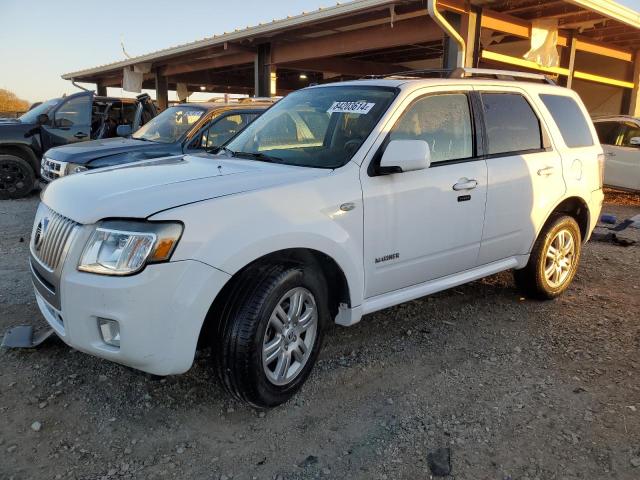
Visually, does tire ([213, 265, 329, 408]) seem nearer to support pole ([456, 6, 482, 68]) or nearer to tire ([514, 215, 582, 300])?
tire ([514, 215, 582, 300])

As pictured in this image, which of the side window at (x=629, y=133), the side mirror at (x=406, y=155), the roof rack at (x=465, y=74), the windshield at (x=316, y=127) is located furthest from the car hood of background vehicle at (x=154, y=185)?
the side window at (x=629, y=133)

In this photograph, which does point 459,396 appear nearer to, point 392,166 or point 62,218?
point 392,166

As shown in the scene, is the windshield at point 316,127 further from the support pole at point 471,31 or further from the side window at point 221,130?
the support pole at point 471,31

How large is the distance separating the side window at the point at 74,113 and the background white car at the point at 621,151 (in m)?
10.1

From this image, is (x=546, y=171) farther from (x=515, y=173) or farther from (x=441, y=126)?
(x=441, y=126)

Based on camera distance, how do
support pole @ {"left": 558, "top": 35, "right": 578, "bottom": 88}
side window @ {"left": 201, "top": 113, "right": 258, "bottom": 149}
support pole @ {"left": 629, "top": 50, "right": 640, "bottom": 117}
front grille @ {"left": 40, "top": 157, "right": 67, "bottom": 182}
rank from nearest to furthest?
front grille @ {"left": 40, "top": 157, "right": 67, "bottom": 182} < side window @ {"left": 201, "top": 113, "right": 258, "bottom": 149} < support pole @ {"left": 558, "top": 35, "right": 578, "bottom": 88} < support pole @ {"left": 629, "top": 50, "right": 640, "bottom": 117}

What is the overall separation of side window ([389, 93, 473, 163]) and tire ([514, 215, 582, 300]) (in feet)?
4.14

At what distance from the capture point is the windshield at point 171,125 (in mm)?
7730

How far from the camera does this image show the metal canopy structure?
9.46 meters

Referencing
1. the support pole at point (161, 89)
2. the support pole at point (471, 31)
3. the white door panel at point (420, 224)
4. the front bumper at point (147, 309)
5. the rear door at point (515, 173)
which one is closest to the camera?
the front bumper at point (147, 309)

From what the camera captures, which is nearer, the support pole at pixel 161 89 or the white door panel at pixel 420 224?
the white door panel at pixel 420 224

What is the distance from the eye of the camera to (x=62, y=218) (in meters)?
2.89

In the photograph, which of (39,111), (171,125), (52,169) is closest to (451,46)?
(171,125)

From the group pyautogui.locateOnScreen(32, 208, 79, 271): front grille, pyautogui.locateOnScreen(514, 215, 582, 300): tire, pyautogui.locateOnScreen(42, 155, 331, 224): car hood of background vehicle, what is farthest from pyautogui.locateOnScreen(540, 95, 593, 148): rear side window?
pyautogui.locateOnScreen(32, 208, 79, 271): front grille
